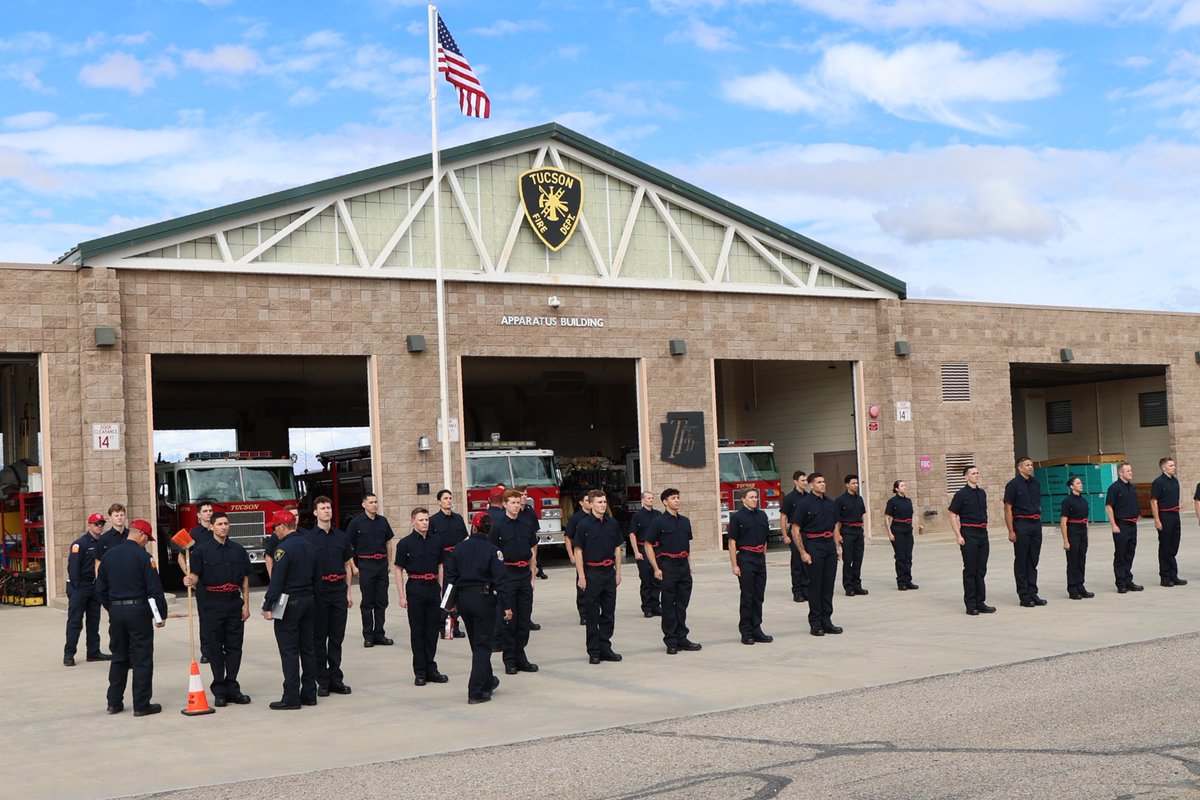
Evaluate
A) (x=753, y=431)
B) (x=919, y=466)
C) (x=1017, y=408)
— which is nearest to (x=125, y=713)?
(x=919, y=466)

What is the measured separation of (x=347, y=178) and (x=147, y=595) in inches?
570

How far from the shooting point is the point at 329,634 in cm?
1233

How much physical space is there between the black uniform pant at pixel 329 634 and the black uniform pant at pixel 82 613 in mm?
3744

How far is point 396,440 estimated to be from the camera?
81.3 ft

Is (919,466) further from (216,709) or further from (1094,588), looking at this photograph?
(216,709)

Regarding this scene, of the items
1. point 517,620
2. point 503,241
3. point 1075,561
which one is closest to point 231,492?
point 503,241

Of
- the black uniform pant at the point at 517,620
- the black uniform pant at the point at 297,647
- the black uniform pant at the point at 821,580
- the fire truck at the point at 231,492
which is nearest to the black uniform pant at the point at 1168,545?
the black uniform pant at the point at 821,580

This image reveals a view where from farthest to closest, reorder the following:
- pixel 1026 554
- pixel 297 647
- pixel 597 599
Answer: pixel 1026 554 < pixel 597 599 < pixel 297 647

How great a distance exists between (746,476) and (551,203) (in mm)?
7966

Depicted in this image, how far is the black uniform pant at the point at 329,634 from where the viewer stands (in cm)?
1209

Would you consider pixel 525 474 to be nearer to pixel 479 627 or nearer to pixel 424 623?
pixel 424 623

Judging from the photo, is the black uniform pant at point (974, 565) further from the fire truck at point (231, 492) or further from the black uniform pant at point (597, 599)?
the fire truck at point (231, 492)

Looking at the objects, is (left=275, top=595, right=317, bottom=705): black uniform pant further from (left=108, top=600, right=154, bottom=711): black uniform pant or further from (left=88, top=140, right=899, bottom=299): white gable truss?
(left=88, top=140, right=899, bottom=299): white gable truss

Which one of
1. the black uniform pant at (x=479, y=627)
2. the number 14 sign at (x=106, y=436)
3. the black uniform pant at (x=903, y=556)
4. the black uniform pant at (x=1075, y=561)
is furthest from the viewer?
the number 14 sign at (x=106, y=436)
